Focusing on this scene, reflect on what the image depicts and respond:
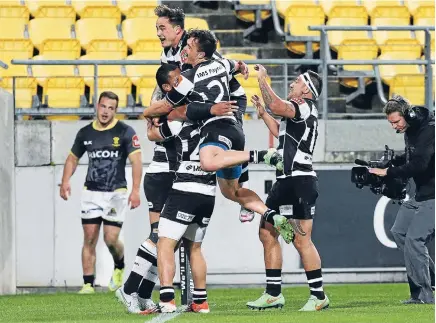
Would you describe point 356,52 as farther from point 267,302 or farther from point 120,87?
point 267,302

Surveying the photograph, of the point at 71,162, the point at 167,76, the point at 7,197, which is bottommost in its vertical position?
the point at 7,197

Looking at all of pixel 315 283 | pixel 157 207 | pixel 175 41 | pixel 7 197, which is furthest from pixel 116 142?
pixel 315 283

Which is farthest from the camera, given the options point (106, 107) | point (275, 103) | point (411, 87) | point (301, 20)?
point (301, 20)

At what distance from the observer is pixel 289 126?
11953 millimetres

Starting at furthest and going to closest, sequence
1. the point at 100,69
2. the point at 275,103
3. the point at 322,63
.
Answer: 1. the point at 100,69
2. the point at 322,63
3. the point at 275,103

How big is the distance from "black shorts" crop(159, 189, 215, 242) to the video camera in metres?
2.08

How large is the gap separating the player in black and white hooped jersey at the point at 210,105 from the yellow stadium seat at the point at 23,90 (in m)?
6.28

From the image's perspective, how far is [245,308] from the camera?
483 inches

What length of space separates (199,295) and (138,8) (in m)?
9.54

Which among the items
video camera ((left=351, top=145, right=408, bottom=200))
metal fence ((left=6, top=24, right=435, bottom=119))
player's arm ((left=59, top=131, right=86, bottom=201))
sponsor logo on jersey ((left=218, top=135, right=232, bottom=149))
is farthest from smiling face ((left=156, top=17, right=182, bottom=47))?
metal fence ((left=6, top=24, right=435, bottom=119))

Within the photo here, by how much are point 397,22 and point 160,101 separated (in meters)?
9.76

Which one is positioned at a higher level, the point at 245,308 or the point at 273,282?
the point at 273,282

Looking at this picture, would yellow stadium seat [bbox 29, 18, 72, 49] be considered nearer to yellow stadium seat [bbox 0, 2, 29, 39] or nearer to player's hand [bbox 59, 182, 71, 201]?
yellow stadium seat [bbox 0, 2, 29, 39]

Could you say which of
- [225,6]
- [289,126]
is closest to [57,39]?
[225,6]
